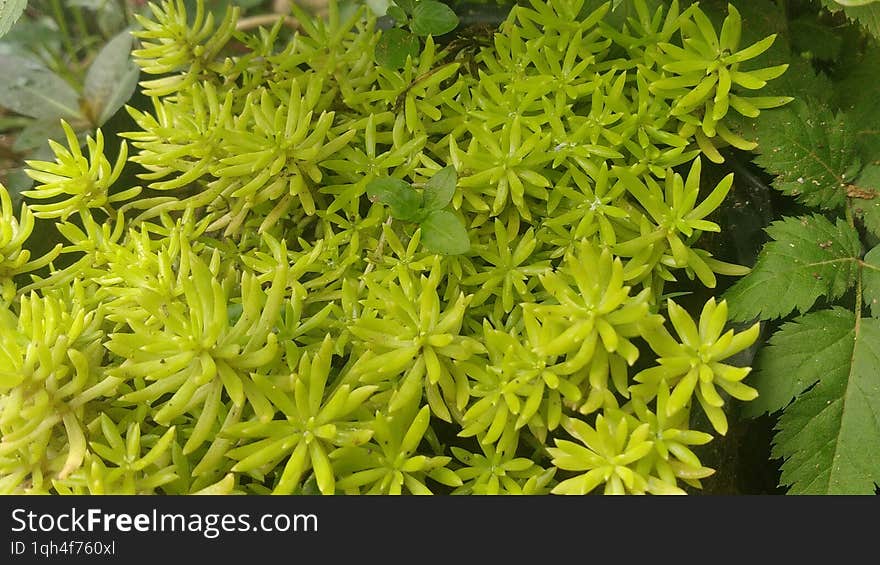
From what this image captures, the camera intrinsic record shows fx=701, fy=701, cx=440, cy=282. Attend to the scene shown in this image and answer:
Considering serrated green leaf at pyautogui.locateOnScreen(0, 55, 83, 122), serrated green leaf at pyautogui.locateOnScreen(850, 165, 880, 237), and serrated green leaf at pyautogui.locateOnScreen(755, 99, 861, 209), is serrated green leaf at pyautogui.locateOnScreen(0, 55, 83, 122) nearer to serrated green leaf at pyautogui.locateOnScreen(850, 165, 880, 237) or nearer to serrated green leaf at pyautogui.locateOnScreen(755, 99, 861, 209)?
serrated green leaf at pyautogui.locateOnScreen(755, 99, 861, 209)

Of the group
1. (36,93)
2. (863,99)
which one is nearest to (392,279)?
(863,99)

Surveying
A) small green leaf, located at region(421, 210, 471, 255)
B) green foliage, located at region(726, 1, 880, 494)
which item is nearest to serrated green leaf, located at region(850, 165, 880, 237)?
green foliage, located at region(726, 1, 880, 494)

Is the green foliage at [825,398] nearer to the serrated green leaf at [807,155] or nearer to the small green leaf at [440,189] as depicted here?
the serrated green leaf at [807,155]

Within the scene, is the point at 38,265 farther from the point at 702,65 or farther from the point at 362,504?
the point at 702,65

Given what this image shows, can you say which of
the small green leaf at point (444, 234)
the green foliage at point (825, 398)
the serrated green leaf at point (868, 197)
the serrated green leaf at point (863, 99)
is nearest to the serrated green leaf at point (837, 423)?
the green foliage at point (825, 398)

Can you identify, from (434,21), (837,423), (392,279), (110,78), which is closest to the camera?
(837,423)

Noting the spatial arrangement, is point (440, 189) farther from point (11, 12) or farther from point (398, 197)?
point (11, 12)
